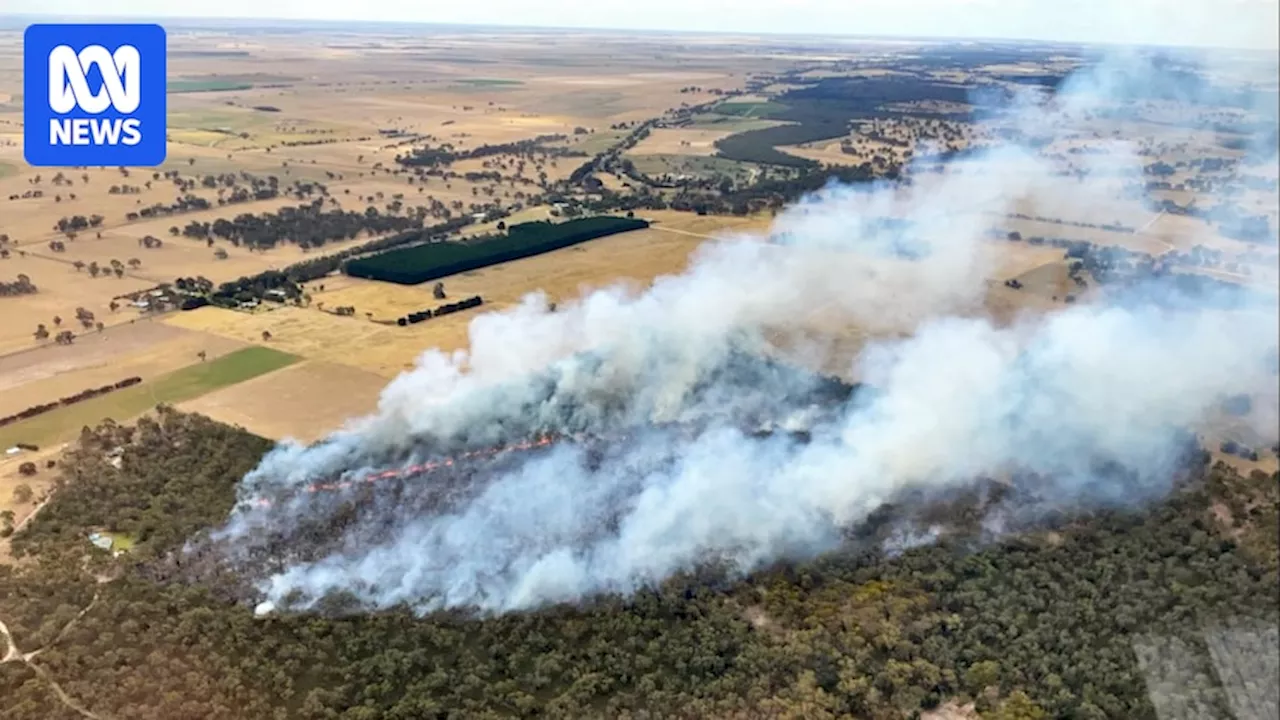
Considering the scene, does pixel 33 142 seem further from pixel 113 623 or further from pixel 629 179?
pixel 629 179

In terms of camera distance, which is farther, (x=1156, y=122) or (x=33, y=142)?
(x=1156, y=122)

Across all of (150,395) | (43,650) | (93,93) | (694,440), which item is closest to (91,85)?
(93,93)

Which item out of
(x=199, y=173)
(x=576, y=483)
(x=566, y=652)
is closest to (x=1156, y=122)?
(x=576, y=483)

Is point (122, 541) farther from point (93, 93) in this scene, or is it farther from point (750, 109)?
point (750, 109)

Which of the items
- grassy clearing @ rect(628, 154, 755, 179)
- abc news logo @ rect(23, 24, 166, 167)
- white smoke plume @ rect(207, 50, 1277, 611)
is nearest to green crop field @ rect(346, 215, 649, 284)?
white smoke plume @ rect(207, 50, 1277, 611)

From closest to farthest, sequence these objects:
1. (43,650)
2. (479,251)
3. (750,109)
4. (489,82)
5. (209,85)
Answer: (43,650)
(479,251)
(209,85)
(750,109)
(489,82)

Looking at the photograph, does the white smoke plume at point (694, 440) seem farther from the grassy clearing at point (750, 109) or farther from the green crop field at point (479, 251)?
the grassy clearing at point (750, 109)

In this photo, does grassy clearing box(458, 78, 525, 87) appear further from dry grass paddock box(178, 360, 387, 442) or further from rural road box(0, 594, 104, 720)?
rural road box(0, 594, 104, 720)
